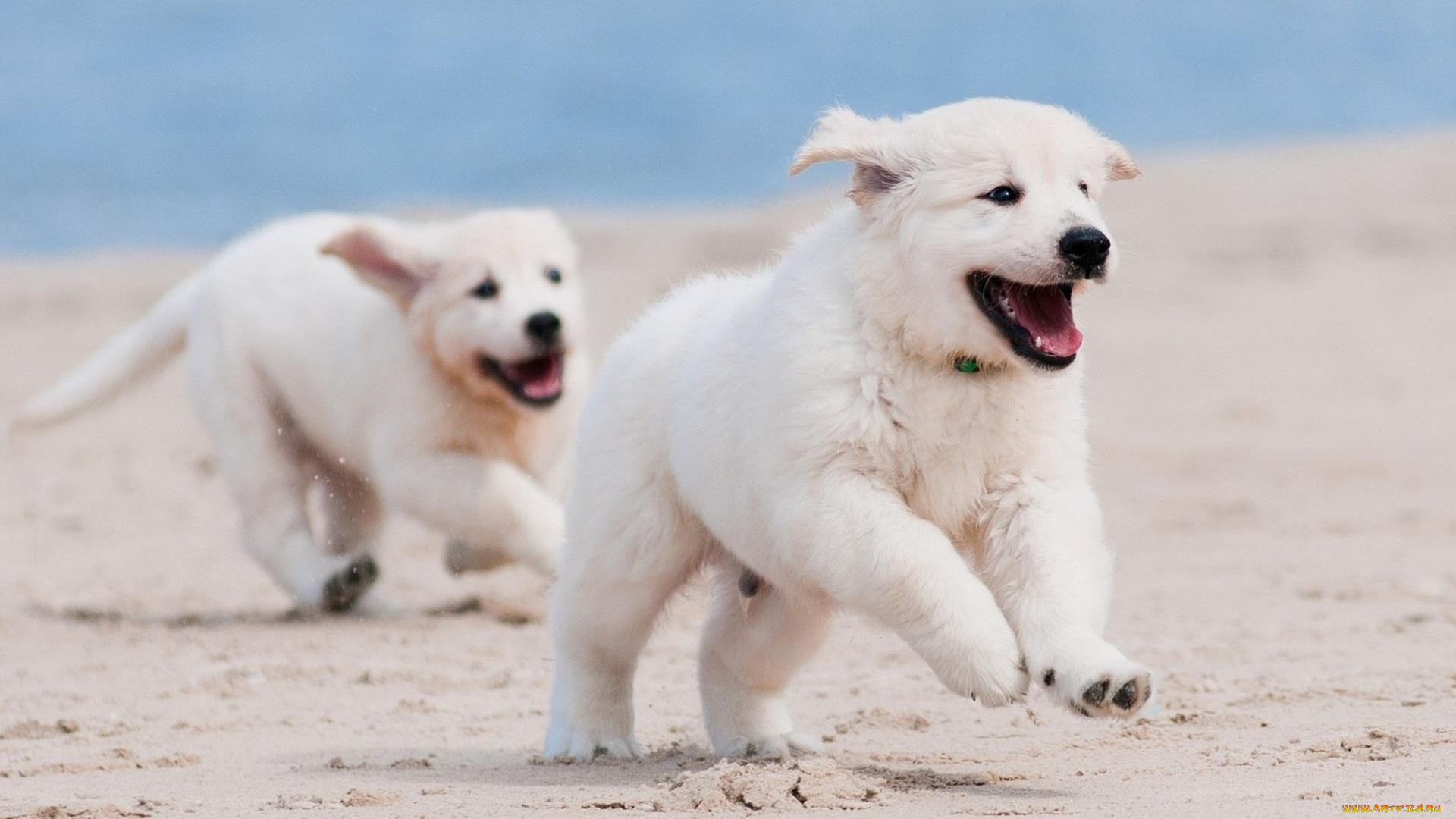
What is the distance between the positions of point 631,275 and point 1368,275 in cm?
706

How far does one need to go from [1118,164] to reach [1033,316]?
1.88 feet

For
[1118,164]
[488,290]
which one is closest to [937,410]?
[1118,164]

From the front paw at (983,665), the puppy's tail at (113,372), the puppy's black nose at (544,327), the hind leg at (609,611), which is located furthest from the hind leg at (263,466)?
the front paw at (983,665)

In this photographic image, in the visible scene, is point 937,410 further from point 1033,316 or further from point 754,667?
point 754,667

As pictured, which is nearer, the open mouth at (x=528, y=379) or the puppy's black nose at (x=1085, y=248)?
the puppy's black nose at (x=1085, y=248)

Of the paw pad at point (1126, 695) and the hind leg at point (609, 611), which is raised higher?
the hind leg at point (609, 611)

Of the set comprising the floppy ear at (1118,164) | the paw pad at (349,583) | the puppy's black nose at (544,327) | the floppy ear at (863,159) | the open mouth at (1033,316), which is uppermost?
the puppy's black nose at (544,327)

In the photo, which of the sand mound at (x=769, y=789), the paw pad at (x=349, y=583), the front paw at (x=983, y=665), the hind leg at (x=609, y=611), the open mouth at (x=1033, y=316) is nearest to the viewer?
the front paw at (x=983, y=665)

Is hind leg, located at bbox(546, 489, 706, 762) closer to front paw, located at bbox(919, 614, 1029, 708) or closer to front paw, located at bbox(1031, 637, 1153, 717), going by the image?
front paw, located at bbox(919, 614, 1029, 708)

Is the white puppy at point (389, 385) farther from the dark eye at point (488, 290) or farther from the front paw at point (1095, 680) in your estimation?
the front paw at point (1095, 680)

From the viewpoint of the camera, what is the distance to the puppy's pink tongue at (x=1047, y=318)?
4.54 meters

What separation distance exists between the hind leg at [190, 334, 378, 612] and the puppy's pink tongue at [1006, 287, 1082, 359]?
4.17 m

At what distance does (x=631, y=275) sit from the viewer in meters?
19.8

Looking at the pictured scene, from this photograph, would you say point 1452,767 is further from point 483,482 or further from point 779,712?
point 483,482
